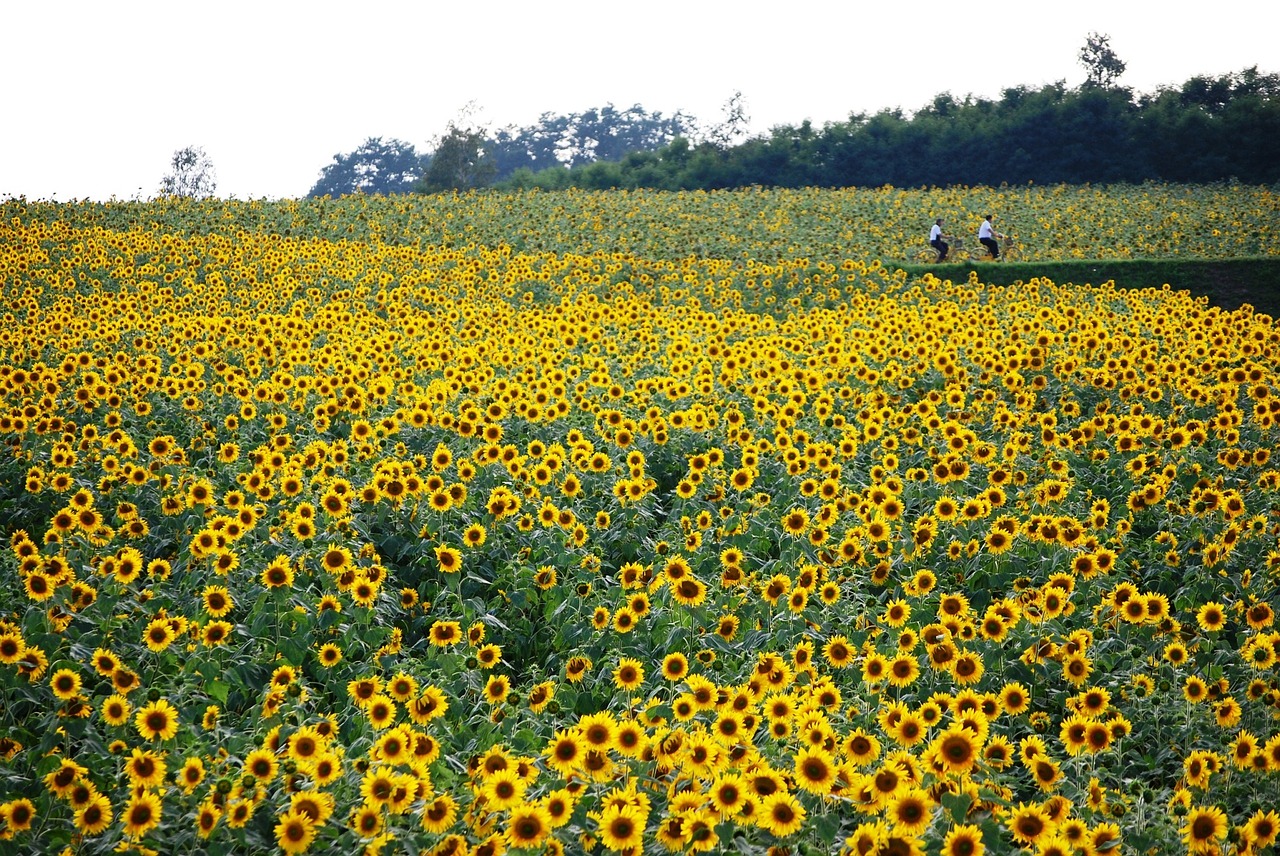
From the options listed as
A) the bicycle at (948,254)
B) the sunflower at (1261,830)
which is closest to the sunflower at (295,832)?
the sunflower at (1261,830)

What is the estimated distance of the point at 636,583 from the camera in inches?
183

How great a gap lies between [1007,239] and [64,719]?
21646mm

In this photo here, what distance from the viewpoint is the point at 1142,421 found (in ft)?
22.9

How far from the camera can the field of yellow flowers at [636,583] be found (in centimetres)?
293

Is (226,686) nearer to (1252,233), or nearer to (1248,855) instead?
(1248,855)

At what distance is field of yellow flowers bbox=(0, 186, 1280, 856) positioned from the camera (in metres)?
2.93

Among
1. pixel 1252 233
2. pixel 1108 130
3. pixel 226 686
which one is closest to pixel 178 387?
pixel 226 686

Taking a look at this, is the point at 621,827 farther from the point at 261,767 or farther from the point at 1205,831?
the point at 1205,831

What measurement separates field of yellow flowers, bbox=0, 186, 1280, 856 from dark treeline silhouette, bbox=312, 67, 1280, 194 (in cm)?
2967

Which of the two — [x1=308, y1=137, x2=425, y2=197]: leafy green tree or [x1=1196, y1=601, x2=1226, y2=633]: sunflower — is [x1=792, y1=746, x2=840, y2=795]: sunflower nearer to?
[x1=1196, y1=601, x2=1226, y2=633]: sunflower

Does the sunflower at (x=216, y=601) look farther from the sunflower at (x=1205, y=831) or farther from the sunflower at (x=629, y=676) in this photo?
the sunflower at (x=1205, y=831)

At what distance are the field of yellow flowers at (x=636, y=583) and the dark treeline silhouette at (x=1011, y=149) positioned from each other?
2967 centimetres

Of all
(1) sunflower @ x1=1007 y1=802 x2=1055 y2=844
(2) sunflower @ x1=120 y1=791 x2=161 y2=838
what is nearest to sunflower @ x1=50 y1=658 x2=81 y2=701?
(2) sunflower @ x1=120 y1=791 x2=161 y2=838

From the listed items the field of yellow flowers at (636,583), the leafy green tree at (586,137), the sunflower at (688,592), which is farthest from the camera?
the leafy green tree at (586,137)
